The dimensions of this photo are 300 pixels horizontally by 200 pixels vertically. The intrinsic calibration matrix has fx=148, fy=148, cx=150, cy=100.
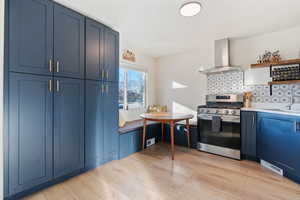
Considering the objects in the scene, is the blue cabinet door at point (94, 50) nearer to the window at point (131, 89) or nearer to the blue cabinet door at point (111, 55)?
the blue cabinet door at point (111, 55)

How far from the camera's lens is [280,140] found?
6.68 ft

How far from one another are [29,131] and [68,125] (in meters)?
0.39

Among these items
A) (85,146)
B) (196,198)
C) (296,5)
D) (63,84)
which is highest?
(296,5)

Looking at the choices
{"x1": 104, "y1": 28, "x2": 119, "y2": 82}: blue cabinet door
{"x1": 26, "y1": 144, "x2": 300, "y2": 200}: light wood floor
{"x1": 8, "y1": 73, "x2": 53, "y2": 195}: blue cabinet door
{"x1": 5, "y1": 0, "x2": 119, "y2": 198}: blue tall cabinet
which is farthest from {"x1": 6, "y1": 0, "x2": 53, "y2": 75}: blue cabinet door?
{"x1": 26, "y1": 144, "x2": 300, "y2": 200}: light wood floor

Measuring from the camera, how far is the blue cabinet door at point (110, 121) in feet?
7.47

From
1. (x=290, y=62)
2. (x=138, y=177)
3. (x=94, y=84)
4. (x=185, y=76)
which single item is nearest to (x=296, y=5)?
(x=290, y=62)

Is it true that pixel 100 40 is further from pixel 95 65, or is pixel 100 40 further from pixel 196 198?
pixel 196 198

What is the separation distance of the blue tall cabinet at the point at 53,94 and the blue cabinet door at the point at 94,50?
0.04 ft

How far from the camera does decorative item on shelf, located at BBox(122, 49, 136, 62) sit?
3452 mm

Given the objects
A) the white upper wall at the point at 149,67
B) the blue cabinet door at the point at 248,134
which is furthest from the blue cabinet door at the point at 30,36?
the blue cabinet door at the point at 248,134

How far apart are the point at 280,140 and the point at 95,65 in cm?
278

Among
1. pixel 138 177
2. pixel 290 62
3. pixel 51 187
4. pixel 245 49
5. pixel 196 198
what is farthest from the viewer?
pixel 245 49

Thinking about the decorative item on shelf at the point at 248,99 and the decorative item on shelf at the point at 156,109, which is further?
the decorative item on shelf at the point at 156,109

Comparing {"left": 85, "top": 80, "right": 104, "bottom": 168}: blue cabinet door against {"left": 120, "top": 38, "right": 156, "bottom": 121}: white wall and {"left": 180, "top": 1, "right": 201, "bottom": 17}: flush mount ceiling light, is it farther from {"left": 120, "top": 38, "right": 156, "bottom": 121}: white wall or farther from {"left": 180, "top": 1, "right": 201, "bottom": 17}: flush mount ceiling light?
{"left": 180, "top": 1, "right": 201, "bottom": 17}: flush mount ceiling light
